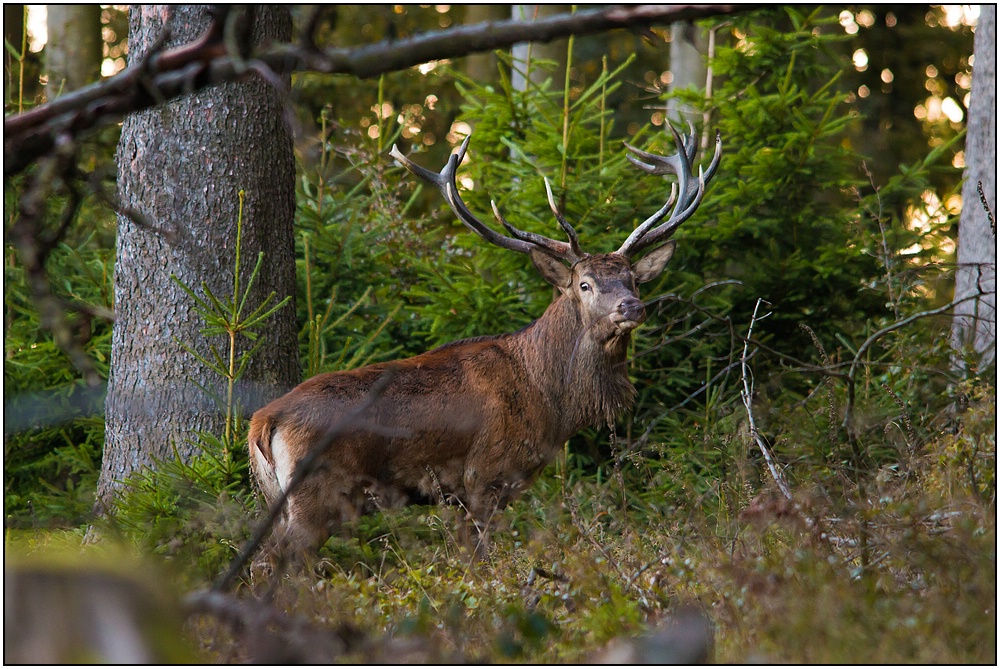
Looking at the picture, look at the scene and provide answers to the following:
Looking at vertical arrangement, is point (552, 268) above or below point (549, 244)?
below

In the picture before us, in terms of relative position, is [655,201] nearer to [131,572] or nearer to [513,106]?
[513,106]

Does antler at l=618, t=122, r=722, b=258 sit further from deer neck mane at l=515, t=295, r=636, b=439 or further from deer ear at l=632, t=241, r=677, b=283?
deer neck mane at l=515, t=295, r=636, b=439

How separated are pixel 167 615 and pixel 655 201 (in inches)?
224

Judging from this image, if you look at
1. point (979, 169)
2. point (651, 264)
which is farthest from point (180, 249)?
point (979, 169)

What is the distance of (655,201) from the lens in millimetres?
7402

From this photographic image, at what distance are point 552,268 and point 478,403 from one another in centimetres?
110

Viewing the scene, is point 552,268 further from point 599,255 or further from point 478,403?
point 478,403

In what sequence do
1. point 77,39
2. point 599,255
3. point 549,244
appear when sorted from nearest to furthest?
point 599,255, point 549,244, point 77,39

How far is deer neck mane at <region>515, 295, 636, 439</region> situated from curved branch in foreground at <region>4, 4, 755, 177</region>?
3.65m

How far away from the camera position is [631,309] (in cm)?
573

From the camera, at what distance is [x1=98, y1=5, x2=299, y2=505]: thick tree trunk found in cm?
586

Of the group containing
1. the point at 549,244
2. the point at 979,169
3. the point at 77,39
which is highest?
the point at 77,39

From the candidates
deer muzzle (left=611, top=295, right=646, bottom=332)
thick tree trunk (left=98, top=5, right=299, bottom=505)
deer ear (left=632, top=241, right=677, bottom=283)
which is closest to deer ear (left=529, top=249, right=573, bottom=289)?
deer ear (left=632, top=241, right=677, bottom=283)

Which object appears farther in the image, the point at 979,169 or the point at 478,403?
the point at 979,169
